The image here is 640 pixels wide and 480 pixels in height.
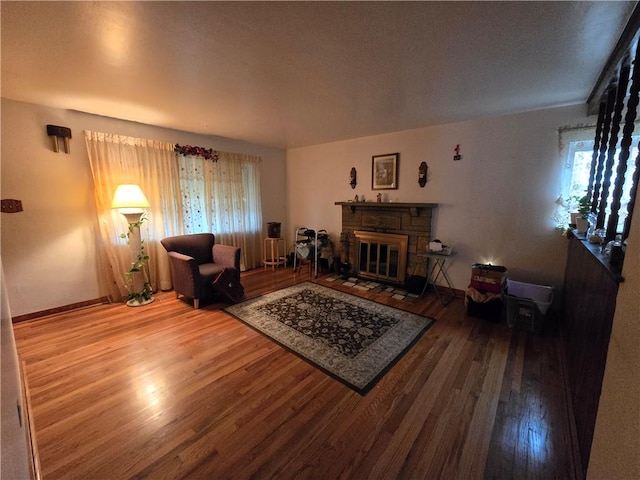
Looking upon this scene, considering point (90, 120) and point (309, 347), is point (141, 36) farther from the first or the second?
point (309, 347)

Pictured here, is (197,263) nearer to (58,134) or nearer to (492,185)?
(58,134)

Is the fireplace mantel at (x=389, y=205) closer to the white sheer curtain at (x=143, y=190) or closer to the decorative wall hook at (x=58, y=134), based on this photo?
the white sheer curtain at (x=143, y=190)

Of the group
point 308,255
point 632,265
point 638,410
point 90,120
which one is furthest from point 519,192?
point 90,120

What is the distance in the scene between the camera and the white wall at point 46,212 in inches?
102

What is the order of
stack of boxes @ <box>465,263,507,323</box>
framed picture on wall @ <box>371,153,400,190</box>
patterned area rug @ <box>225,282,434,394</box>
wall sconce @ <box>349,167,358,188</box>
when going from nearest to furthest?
patterned area rug @ <box>225,282,434,394</box> < stack of boxes @ <box>465,263,507,323</box> < framed picture on wall @ <box>371,153,400,190</box> < wall sconce @ <box>349,167,358,188</box>

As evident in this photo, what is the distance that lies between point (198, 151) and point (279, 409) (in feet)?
11.9

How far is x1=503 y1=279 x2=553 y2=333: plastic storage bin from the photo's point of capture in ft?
7.96

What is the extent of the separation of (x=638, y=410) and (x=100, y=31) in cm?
291

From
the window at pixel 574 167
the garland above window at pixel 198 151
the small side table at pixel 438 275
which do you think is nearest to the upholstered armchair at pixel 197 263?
the garland above window at pixel 198 151

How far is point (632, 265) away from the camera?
3.06 ft

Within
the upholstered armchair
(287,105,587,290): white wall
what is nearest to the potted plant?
(287,105,587,290): white wall

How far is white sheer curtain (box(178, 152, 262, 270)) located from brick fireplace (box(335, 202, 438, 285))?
1.63 meters

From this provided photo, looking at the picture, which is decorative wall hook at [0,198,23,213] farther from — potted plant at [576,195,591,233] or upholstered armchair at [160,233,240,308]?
potted plant at [576,195,591,233]

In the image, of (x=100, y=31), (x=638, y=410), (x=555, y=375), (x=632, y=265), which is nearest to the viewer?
(x=638, y=410)
